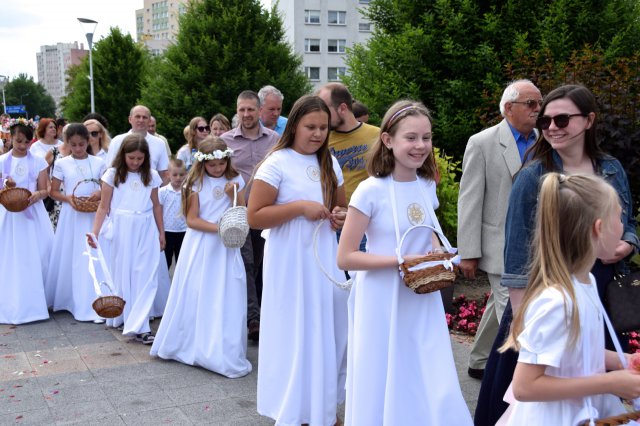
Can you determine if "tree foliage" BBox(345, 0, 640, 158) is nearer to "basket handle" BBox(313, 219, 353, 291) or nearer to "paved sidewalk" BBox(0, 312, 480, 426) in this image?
"paved sidewalk" BBox(0, 312, 480, 426)

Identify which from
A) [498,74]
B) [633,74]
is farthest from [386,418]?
[498,74]

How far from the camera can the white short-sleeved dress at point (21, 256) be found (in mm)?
8312

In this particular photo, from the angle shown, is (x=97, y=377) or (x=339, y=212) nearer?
(x=339, y=212)

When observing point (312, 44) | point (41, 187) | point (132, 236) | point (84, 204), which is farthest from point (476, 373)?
point (312, 44)

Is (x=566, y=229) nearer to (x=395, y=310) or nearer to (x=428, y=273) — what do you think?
(x=428, y=273)

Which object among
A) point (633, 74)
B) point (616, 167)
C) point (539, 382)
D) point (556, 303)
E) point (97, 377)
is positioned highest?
point (633, 74)

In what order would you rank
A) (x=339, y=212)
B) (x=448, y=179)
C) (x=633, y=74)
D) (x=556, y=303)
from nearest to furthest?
1. (x=556, y=303)
2. (x=339, y=212)
3. (x=633, y=74)
4. (x=448, y=179)

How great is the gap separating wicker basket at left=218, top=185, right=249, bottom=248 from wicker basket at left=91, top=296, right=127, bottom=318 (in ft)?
4.58

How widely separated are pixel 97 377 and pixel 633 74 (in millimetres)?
6272

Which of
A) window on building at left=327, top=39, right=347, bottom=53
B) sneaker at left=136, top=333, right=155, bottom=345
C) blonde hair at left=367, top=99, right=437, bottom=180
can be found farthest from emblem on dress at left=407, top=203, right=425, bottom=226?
window on building at left=327, top=39, right=347, bottom=53

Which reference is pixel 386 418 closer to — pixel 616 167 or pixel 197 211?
pixel 616 167

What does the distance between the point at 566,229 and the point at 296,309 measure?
2522mm

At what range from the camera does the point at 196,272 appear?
6418 mm

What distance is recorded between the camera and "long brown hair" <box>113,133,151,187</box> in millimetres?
7469
